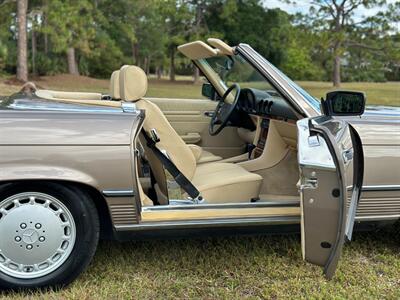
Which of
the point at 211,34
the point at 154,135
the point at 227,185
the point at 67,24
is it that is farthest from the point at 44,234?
the point at 211,34

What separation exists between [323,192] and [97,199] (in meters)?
1.29

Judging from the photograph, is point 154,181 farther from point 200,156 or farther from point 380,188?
point 380,188

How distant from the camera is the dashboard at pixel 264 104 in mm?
3537

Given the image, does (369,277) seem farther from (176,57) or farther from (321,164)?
(176,57)

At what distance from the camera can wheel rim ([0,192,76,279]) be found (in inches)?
103

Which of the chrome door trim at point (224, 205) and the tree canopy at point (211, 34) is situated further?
the tree canopy at point (211, 34)

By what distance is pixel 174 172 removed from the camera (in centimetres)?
313

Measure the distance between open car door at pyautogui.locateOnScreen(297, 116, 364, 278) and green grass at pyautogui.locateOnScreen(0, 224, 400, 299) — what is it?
50 cm

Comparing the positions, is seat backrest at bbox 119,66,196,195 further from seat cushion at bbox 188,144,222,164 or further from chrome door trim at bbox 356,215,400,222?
chrome door trim at bbox 356,215,400,222

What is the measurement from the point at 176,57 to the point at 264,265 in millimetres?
33947

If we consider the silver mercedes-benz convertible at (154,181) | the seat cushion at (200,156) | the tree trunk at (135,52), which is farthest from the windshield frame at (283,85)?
the tree trunk at (135,52)

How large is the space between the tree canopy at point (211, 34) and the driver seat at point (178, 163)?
19.5m

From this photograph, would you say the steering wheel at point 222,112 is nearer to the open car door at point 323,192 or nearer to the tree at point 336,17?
the open car door at point 323,192

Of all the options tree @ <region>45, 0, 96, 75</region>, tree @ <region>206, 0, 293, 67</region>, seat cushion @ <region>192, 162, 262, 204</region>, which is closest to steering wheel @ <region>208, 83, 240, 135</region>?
seat cushion @ <region>192, 162, 262, 204</region>
